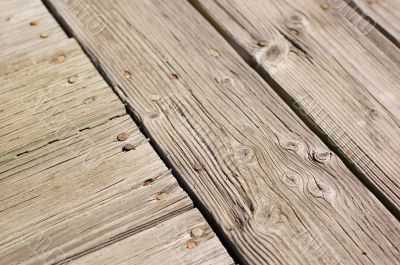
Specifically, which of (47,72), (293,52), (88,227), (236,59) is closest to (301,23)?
(293,52)

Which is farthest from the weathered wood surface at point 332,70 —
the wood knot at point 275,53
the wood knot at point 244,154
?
the wood knot at point 244,154

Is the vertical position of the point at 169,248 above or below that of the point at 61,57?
above

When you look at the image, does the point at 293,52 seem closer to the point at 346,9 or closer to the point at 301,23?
the point at 301,23

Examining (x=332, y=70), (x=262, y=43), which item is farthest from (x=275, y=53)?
(x=332, y=70)

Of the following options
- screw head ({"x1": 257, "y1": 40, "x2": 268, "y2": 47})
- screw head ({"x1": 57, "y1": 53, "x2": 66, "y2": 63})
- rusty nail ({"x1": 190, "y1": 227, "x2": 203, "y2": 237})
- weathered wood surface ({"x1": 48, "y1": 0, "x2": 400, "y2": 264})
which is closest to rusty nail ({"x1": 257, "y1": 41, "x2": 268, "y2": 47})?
screw head ({"x1": 257, "y1": 40, "x2": 268, "y2": 47})

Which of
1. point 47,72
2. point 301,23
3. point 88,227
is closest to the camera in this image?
point 88,227

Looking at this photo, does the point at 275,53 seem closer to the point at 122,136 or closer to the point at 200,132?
the point at 200,132

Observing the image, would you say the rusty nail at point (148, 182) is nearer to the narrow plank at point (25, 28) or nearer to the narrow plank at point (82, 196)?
the narrow plank at point (82, 196)
